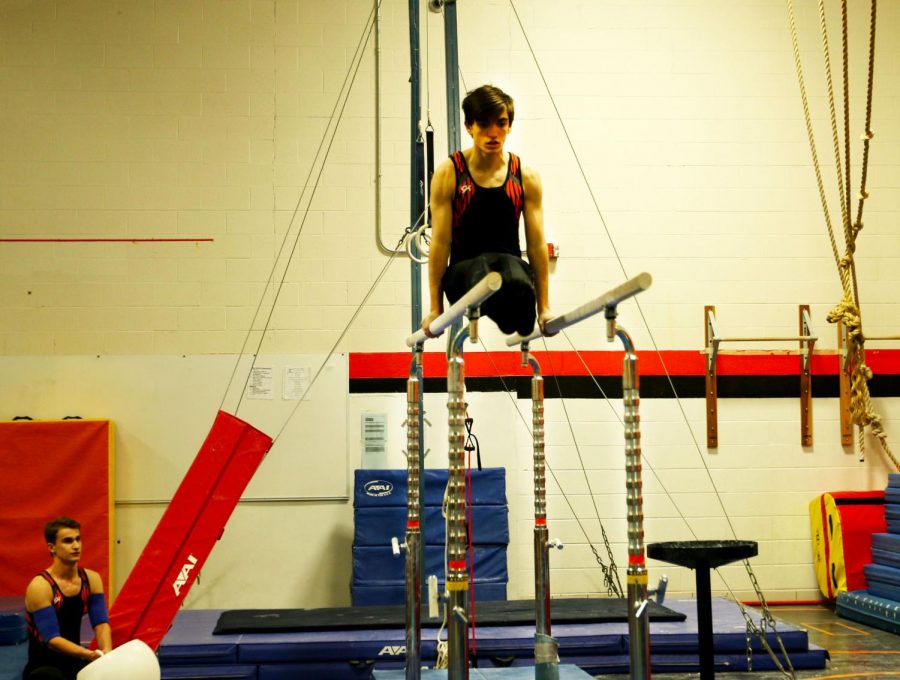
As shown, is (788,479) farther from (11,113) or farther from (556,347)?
(11,113)

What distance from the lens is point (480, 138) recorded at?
3.77m

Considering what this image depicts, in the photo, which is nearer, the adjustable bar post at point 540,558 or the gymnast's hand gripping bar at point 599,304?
the gymnast's hand gripping bar at point 599,304

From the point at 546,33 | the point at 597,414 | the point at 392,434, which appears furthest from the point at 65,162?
the point at 597,414

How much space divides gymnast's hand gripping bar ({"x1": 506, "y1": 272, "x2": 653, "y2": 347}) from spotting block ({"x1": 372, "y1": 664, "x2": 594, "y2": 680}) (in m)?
1.70

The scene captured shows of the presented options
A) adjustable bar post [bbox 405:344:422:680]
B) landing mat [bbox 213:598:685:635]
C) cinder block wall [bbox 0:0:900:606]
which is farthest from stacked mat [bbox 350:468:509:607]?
adjustable bar post [bbox 405:344:422:680]

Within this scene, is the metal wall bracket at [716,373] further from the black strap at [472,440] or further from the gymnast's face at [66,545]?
the gymnast's face at [66,545]

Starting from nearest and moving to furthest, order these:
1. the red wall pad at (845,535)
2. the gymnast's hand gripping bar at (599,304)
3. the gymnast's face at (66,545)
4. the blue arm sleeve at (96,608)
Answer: the gymnast's hand gripping bar at (599,304) → the gymnast's face at (66,545) → the blue arm sleeve at (96,608) → the red wall pad at (845,535)

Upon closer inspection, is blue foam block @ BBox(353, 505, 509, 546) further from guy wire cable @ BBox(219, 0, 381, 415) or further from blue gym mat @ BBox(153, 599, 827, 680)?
guy wire cable @ BBox(219, 0, 381, 415)

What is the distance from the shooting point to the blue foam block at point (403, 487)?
7305mm

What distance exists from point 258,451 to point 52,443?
6.83 feet

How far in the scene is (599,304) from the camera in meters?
3.29

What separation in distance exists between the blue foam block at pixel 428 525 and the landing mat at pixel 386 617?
702 millimetres

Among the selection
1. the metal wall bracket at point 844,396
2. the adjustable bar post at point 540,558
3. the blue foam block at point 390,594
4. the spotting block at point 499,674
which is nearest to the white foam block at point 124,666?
the spotting block at point 499,674

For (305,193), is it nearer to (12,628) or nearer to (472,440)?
(472,440)
